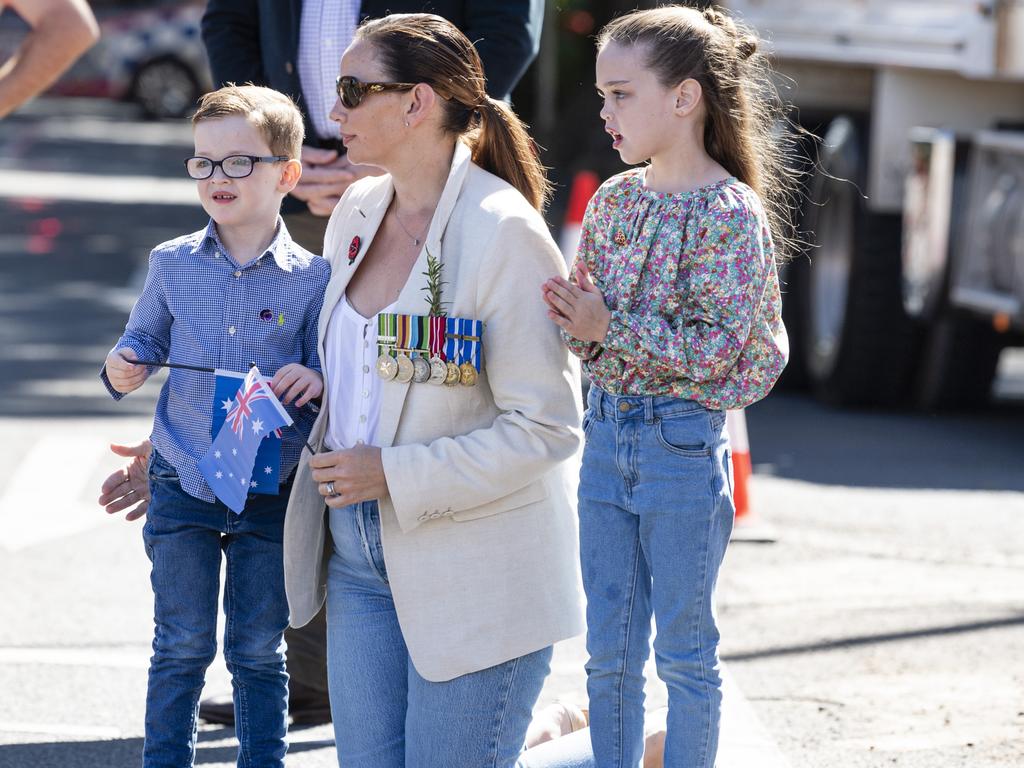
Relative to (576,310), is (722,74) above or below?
above

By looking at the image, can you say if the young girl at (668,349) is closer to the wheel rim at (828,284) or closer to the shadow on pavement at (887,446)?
the shadow on pavement at (887,446)

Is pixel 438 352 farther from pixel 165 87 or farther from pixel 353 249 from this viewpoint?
pixel 165 87

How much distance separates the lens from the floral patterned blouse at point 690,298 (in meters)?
3.39

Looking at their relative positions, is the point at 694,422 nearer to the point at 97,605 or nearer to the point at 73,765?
the point at 73,765

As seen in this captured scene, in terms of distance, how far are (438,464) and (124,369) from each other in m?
0.69

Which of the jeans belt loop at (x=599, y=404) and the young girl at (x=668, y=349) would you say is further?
the jeans belt loop at (x=599, y=404)

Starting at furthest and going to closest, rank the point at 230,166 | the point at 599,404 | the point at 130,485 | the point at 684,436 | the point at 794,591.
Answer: the point at 794,591 → the point at 130,485 → the point at 230,166 → the point at 599,404 → the point at 684,436

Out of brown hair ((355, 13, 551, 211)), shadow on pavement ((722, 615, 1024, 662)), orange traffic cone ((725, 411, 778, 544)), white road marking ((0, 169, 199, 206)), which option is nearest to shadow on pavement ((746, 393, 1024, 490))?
orange traffic cone ((725, 411, 778, 544))

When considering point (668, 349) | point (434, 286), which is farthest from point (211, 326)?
point (668, 349)

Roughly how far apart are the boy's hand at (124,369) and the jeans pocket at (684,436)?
40.6 inches

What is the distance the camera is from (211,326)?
147 inches

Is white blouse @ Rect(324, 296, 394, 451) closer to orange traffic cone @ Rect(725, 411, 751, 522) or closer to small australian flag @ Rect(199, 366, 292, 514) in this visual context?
small australian flag @ Rect(199, 366, 292, 514)

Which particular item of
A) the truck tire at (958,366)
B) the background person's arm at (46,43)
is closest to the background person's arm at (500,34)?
the background person's arm at (46,43)

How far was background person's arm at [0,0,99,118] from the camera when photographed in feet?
15.7
